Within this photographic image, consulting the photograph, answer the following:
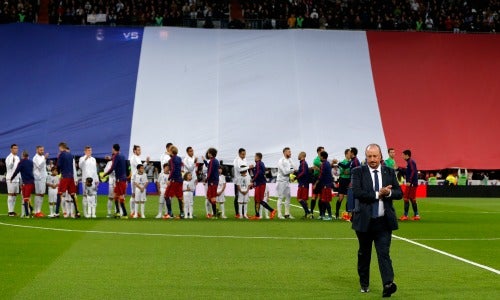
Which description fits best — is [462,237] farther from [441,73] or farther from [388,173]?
[441,73]

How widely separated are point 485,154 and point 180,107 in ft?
54.9

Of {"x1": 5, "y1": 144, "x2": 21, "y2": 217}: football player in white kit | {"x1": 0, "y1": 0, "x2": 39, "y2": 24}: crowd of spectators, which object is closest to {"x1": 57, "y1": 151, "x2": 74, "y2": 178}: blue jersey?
{"x1": 5, "y1": 144, "x2": 21, "y2": 217}: football player in white kit

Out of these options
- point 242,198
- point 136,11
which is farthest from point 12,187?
point 136,11

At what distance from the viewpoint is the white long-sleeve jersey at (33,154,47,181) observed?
32.4 m

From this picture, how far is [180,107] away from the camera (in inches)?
2103

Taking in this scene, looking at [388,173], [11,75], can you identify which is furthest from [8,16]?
[388,173]

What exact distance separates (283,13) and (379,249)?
45977 millimetres

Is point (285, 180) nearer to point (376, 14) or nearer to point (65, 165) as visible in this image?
point (65, 165)

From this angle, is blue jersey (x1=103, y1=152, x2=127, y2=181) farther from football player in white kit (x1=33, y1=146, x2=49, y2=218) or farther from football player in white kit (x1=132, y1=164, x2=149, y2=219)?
football player in white kit (x1=33, y1=146, x2=49, y2=218)

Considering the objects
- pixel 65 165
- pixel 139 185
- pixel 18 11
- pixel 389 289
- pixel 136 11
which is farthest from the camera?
pixel 136 11

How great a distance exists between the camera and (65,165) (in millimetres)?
31438

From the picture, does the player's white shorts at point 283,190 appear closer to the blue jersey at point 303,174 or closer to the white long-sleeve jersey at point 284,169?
the white long-sleeve jersey at point 284,169

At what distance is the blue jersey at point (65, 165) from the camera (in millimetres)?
31297

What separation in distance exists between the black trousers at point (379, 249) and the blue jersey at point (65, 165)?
59.6 ft
